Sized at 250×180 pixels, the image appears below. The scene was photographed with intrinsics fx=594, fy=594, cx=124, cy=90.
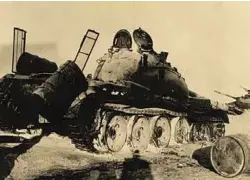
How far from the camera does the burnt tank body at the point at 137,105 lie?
2.76 metres

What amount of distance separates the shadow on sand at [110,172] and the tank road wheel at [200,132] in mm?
400

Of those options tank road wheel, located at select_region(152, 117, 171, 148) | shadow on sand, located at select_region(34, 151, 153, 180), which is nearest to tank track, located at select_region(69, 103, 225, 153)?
tank road wheel, located at select_region(152, 117, 171, 148)

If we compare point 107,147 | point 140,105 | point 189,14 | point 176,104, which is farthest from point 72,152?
point 189,14

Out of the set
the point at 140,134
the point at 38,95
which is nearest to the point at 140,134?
the point at 140,134

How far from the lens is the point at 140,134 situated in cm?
294

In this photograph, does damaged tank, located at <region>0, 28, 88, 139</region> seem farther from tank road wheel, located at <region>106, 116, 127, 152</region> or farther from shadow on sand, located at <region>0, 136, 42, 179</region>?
tank road wheel, located at <region>106, 116, 127, 152</region>

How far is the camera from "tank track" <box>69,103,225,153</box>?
2.79 m

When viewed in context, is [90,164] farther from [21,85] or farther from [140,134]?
[21,85]

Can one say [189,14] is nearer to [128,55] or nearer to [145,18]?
[145,18]

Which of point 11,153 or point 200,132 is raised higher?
point 200,132

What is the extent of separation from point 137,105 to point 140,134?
151mm

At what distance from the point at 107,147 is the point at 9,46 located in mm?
663

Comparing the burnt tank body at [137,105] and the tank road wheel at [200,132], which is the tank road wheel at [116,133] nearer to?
the burnt tank body at [137,105]

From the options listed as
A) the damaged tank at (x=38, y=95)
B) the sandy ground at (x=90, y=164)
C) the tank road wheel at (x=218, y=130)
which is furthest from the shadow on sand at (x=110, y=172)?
the tank road wheel at (x=218, y=130)
